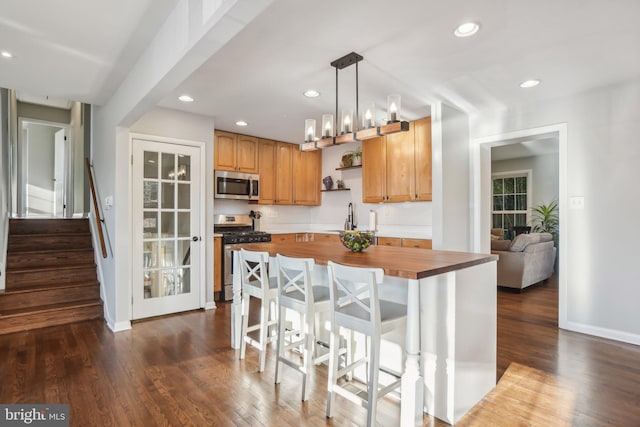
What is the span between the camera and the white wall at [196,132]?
3805 mm

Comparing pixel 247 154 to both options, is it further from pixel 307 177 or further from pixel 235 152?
pixel 307 177

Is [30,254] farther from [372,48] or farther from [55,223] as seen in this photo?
[372,48]

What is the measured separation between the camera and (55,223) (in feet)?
16.2

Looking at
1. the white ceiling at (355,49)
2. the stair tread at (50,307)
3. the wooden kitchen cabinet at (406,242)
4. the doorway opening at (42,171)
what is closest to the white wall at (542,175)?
the white ceiling at (355,49)

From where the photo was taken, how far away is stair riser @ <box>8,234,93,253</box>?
4344mm

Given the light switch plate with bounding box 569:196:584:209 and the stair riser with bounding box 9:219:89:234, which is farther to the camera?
the stair riser with bounding box 9:219:89:234

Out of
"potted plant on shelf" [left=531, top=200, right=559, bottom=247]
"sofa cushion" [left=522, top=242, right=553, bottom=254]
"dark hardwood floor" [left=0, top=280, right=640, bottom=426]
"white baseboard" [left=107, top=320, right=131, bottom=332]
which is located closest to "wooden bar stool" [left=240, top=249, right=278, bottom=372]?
"dark hardwood floor" [left=0, top=280, right=640, bottom=426]

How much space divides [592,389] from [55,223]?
642 cm

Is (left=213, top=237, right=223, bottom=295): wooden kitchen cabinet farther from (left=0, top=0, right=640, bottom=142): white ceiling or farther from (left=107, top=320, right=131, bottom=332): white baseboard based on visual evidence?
(left=0, top=0, right=640, bottom=142): white ceiling

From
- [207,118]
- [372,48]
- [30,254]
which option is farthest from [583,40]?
[30,254]

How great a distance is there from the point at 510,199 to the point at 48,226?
8840 mm

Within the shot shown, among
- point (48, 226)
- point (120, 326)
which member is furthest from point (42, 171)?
point (120, 326)

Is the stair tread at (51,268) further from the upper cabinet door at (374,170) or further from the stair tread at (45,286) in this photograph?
the upper cabinet door at (374,170)

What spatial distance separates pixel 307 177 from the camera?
589 centimetres
